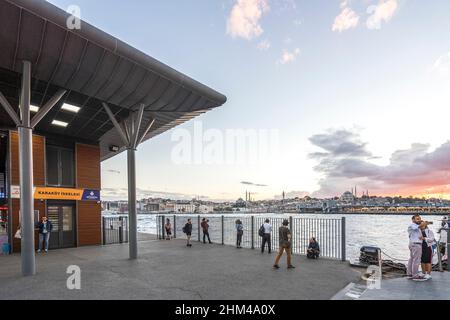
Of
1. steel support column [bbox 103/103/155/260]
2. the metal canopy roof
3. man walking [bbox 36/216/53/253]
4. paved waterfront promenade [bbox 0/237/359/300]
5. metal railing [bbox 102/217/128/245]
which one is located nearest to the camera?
paved waterfront promenade [bbox 0/237/359/300]

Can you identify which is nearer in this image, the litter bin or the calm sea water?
the litter bin

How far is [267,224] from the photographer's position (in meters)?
13.8

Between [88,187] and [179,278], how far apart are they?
1144 cm

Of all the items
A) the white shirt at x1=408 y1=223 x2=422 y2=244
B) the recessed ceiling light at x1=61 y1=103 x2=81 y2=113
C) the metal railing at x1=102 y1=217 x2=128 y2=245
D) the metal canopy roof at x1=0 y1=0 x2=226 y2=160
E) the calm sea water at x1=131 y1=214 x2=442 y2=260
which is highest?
the metal canopy roof at x1=0 y1=0 x2=226 y2=160

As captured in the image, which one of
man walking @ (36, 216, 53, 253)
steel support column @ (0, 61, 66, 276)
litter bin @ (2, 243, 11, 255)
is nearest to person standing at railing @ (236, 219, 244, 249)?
steel support column @ (0, 61, 66, 276)

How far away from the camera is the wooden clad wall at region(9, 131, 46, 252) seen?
14555mm

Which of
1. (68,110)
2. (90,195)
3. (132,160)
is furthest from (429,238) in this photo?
(90,195)

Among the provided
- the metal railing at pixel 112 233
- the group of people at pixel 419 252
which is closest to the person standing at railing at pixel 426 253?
the group of people at pixel 419 252

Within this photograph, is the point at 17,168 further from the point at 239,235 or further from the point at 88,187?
the point at 239,235

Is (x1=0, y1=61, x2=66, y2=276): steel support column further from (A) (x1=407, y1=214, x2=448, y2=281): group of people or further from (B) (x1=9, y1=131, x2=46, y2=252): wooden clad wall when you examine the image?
(A) (x1=407, y1=214, x2=448, y2=281): group of people

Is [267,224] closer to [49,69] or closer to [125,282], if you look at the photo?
[125,282]

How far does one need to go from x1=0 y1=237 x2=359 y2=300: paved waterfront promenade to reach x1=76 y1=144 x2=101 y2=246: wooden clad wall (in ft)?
15.2
